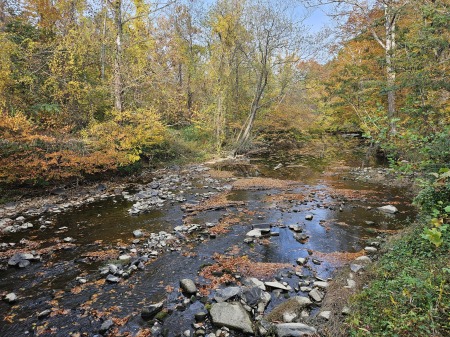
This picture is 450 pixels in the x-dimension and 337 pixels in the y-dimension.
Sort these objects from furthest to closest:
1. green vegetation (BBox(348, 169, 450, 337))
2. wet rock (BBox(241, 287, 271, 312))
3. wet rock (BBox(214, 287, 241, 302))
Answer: wet rock (BBox(214, 287, 241, 302)) < wet rock (BBox(241, 287, 271, 312)) < green vegetation (BBox(348, 169, 450, 337))

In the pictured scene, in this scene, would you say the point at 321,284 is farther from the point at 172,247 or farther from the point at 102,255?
the point at 102,255

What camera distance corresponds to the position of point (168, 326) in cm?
401

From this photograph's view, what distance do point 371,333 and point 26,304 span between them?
520cm

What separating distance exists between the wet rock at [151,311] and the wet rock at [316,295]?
8.39 feet

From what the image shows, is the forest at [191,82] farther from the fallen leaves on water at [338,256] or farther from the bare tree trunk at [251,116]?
the fallen leaves on water at [338,256]

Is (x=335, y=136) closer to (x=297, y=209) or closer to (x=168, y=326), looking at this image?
(x=297, y=209)

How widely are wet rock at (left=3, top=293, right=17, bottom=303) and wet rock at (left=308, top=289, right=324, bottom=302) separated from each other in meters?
5.10

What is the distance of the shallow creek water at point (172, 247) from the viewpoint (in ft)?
14.0

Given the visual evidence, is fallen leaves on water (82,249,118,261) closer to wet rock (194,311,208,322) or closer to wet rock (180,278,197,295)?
wet rock (180,278,197,295)

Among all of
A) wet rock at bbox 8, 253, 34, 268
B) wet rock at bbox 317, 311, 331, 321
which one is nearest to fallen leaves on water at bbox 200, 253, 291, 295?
wet rock at bbox 317, 311, 331, 321

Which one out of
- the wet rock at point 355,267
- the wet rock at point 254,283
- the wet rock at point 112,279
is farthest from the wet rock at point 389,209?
the wet rock at point 112,279

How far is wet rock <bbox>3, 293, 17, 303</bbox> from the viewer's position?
455 cm

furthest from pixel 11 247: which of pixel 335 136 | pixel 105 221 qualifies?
pixel 335 136

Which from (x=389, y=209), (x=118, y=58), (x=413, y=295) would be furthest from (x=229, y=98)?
(x=413, y=295)
